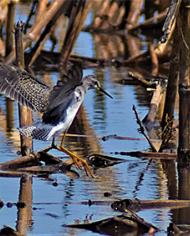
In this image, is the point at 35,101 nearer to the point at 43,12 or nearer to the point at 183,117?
the point at 183,117

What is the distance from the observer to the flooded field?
279 inches

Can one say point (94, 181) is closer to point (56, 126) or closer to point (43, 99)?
point (56, 126)

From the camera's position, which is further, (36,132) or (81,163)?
(81,163)

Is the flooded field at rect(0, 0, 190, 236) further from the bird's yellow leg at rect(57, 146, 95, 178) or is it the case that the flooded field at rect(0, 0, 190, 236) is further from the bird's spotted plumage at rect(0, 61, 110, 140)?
the bird's spotted plumage at rect(0, 61, 110, 140)

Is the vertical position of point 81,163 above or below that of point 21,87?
below

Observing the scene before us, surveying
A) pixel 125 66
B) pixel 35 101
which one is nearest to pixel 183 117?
pixel 35 101

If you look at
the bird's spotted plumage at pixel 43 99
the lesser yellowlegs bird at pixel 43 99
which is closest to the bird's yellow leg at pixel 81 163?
the lesser yellowlegs bird at pixel 43 99

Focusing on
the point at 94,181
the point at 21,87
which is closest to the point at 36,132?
the point at 21,87

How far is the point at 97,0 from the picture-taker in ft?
75.3

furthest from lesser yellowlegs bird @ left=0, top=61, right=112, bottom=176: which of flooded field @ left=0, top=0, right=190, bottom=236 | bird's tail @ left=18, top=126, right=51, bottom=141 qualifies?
flooded field @ left=0, top=0, right=190, bottom=236

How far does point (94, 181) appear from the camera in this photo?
841cm

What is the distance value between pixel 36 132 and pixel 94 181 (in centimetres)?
62

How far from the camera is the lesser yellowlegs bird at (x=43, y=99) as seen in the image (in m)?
8.33

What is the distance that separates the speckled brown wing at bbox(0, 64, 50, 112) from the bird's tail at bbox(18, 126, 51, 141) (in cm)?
17
